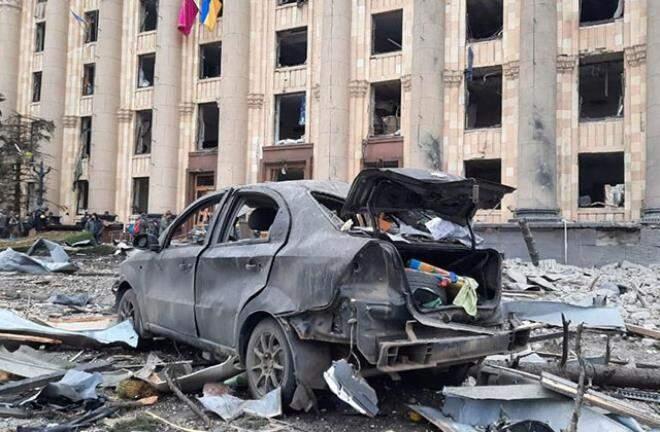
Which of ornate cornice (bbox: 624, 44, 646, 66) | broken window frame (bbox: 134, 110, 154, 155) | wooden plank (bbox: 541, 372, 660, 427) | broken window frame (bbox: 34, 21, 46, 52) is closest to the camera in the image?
wooden plank (bbox: 541, 372, 660, 427)

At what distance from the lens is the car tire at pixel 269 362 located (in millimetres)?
3887

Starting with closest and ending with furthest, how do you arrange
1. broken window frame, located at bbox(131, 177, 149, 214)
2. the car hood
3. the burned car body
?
the burned car body < the car hood < broken window frame, located at bbox(131, 177, 149, 214)

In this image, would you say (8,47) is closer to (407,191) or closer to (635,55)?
(635,55)

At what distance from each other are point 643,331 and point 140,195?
25.3 metres

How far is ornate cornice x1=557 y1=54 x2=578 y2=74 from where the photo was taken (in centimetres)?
1983

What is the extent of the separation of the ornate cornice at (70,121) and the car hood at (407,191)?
30014mm

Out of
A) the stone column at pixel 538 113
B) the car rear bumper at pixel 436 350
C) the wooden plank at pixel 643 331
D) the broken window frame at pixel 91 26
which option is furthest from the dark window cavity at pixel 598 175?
the broken window frame at pixel 91 26

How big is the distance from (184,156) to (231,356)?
76.3 feet

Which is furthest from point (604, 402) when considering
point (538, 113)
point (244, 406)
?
point (538, 113)

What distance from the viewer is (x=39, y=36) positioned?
32.5 m

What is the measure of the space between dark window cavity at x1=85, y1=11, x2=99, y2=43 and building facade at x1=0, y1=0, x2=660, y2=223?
3.5 inches

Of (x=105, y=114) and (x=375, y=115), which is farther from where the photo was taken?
(x=105, y=114)

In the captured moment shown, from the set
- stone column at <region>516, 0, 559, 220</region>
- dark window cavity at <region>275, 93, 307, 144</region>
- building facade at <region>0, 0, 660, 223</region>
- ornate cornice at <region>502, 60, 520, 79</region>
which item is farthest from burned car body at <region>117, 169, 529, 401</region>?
dark window cavity at <region>275, 93, 307, 144</region>

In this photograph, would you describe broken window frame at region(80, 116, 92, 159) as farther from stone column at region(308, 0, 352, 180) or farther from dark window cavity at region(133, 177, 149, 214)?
stone column at region(308, 0, 352, 180)
